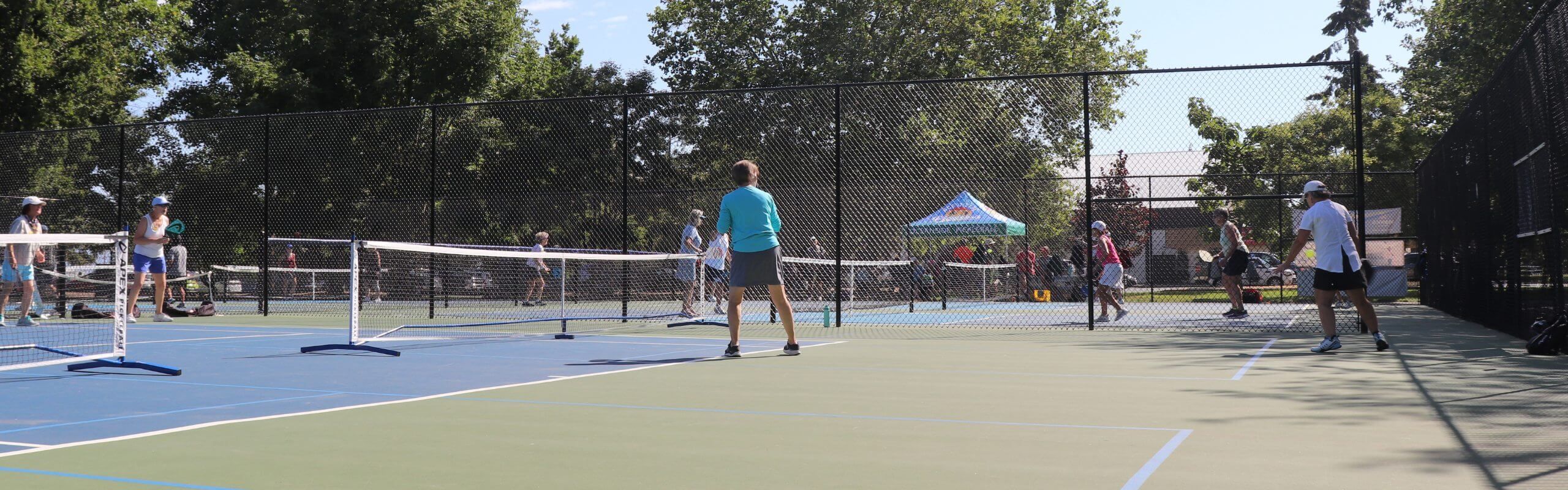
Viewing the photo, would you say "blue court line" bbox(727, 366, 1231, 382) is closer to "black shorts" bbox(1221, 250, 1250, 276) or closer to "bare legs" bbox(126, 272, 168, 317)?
"black shorts" bbox(1221, 250, 1250, 276)

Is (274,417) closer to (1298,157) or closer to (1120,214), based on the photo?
(1120,214)

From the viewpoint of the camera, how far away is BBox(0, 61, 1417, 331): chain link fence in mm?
18109

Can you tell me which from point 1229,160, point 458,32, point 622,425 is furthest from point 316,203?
point 1229,160

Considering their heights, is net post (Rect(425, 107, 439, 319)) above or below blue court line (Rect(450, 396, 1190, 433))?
above

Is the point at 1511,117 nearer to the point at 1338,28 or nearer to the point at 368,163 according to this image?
the point at 368,163

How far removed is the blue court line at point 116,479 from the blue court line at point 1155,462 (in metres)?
2.84

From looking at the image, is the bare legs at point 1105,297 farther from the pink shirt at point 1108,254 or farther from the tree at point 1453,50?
the tree at point 1453,50

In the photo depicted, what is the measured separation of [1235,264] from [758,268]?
7796 mm

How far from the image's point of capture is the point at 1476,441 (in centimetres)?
466

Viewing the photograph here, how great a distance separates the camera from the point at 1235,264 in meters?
14.3

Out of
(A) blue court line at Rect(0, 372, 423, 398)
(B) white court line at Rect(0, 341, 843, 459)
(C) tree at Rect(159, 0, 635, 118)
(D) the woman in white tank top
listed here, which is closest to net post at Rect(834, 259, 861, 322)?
(B) white court line at Rect(0, 341, 843, 459)

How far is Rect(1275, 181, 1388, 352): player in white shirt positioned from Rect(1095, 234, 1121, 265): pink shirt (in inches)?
219

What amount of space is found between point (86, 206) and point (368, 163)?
494cm

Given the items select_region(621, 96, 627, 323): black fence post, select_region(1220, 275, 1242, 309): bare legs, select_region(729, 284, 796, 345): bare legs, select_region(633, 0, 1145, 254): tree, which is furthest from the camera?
select_region(633, 0, 1145, 254): tree
